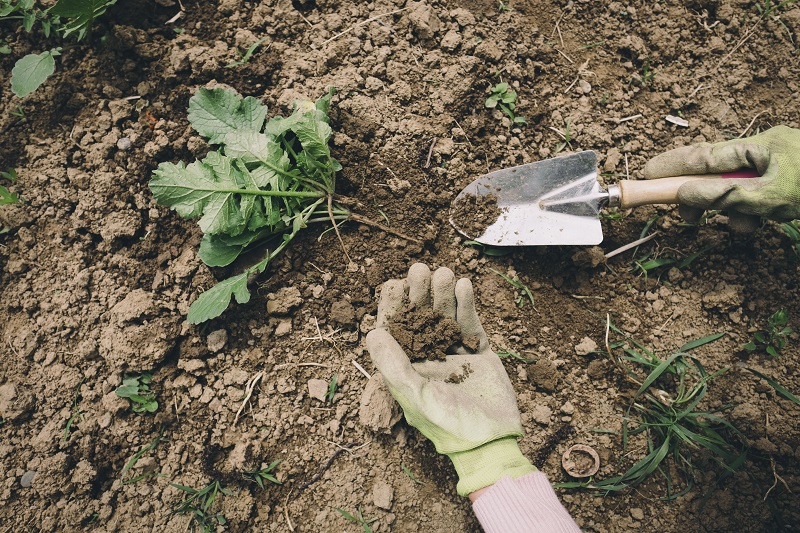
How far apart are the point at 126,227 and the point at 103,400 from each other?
824 mm

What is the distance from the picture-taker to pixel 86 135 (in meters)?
2.45

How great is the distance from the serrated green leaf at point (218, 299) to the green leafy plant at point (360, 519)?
1.06 meters

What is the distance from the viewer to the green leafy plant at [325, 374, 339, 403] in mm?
2348

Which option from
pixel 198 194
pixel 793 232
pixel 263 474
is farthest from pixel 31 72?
pixel 793 232

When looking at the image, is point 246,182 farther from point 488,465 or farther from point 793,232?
point 793,232

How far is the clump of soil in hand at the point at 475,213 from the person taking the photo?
2.36 meters

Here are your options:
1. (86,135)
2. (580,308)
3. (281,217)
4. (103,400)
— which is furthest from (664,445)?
(86,135)

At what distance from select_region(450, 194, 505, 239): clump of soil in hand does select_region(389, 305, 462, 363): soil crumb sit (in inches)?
18.1

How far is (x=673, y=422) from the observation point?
2252 mm

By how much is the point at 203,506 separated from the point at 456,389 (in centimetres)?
130

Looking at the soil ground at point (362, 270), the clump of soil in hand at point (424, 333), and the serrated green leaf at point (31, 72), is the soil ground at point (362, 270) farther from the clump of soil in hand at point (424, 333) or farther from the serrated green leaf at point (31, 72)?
the clump of soil in hand at point (424, 333)

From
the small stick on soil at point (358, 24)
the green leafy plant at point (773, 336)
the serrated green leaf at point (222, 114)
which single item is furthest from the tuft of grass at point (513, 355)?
the small stick on soil at point (358, 24)

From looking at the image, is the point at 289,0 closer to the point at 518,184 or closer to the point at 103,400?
the point at 518,184

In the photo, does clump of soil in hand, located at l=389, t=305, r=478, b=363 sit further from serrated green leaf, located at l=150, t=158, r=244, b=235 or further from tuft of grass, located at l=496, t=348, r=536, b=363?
serrated green leaf, located at l=150, t=158, r=244, b=235
